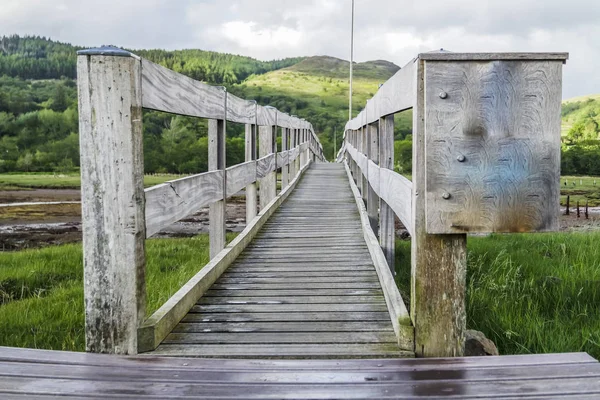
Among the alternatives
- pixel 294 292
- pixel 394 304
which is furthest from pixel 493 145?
pixel 294 292

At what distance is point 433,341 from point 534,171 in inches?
33.8

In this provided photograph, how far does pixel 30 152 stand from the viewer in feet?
271

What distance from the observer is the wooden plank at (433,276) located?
2.58m

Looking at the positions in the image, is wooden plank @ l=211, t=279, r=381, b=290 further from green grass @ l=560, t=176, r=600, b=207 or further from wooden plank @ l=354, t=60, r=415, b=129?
green grass @ l=560, t=176, r=600, b=207

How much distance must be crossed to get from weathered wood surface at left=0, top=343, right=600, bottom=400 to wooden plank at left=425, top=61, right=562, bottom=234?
60cm

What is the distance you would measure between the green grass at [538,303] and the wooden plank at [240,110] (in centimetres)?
255

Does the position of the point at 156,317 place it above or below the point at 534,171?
below

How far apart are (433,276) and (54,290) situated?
5.84 meters

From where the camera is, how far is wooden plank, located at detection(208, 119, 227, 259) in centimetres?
457

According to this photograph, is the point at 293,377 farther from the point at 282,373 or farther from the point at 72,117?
the point at 72,117

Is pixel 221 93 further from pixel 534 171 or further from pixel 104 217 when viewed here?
pixel 534 171

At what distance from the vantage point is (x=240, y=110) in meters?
5.42

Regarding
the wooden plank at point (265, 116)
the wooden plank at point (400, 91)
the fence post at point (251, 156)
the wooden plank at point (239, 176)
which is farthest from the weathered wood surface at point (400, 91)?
the wooden plank at point (265, 116)

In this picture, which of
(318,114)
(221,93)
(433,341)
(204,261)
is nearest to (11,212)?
(204,261)
